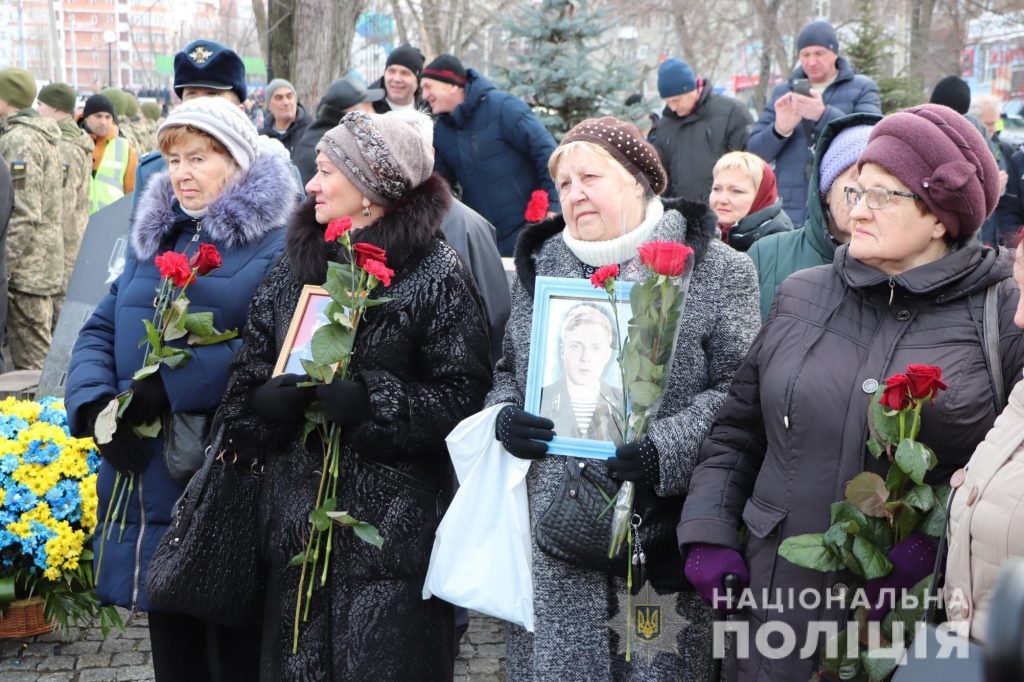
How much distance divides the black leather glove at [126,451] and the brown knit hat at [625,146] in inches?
66.4

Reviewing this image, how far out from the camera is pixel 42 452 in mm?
4945

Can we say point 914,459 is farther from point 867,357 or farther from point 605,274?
point 605,274

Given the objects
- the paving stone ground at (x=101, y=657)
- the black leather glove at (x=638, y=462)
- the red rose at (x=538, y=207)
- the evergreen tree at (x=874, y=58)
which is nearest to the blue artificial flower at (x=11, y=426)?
the paving stone ground at (x=101, y=657)

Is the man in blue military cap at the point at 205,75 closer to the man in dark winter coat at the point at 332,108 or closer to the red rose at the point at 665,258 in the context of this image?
the man in dark winter coat at the point at 332,108

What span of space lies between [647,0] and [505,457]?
30803 mm

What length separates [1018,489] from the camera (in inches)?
90.6

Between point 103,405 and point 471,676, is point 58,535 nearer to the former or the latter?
point 103,405

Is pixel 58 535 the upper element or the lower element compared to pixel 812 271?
lower

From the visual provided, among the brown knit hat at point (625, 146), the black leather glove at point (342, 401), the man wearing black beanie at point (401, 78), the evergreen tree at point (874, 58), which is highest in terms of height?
the evergreen tree at point (874, 58)

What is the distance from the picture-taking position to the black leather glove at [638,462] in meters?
3.11

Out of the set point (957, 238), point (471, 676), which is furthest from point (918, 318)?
point (471, 676)

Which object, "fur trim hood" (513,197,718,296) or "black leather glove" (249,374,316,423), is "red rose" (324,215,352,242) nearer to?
"black leather glove" (249,374,316,423)

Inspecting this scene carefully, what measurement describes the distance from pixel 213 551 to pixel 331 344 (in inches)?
30.5

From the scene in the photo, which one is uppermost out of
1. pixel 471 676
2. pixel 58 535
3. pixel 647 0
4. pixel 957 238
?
pixel 647 0
